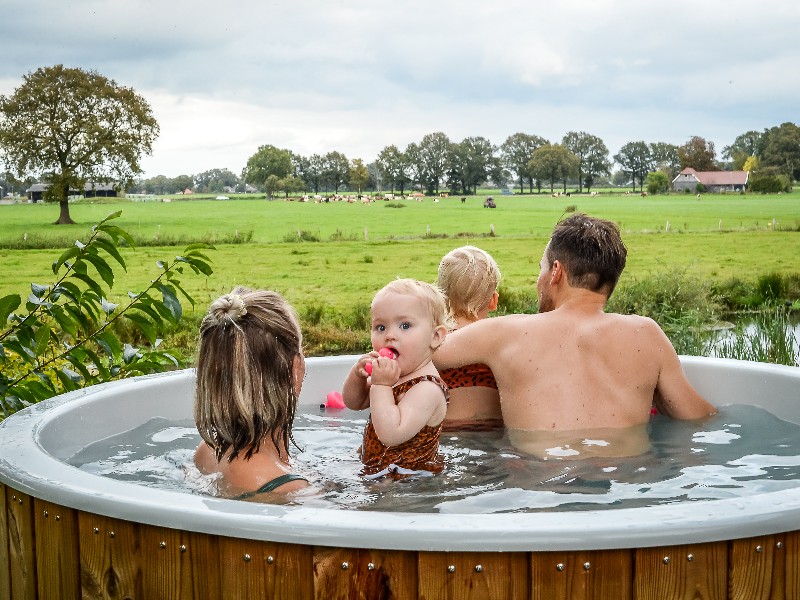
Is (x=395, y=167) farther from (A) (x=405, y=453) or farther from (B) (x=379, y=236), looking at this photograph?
(A) (x=405, y=453)

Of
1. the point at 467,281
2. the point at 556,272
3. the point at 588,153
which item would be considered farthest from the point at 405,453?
the point at 588,153

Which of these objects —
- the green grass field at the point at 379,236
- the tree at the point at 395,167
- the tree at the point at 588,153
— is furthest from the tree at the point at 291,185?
the tree at the point at 588,153

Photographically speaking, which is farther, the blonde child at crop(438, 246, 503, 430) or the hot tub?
the blonde child at crop(438, 246, 503, 430)

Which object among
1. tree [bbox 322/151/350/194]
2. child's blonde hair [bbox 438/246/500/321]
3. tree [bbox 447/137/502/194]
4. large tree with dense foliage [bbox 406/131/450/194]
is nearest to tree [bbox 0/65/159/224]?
tree [bbox 322/151/350/194]

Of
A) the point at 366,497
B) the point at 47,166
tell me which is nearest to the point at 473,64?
the point at 47,166

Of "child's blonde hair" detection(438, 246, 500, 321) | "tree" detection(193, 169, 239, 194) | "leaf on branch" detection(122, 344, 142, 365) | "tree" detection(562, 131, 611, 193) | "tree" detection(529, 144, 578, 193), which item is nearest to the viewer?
"child's blonde hair" detection(438, 246, 500, 321)

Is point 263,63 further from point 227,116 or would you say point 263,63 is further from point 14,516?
point 14,516

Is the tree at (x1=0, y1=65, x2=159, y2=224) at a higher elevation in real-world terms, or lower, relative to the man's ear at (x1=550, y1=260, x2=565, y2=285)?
higher

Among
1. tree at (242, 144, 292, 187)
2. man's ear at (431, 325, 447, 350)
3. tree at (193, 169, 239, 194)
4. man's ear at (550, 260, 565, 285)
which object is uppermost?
tree at (242, 144, 292, 187)

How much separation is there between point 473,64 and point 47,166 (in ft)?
11.8

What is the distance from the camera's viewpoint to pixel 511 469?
7.11 ft

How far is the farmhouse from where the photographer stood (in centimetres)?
880

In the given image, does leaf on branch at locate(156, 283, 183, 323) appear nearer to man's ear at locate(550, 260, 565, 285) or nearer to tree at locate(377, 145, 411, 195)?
man's ear at locate(550, 260, 565, 285)

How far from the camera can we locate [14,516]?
1733 mm
